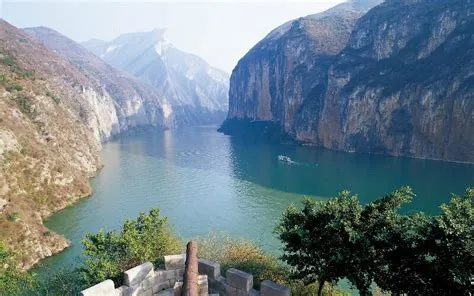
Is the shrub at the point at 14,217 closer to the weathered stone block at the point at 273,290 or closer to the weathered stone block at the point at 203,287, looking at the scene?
the weathered stone block at the point at 203,287

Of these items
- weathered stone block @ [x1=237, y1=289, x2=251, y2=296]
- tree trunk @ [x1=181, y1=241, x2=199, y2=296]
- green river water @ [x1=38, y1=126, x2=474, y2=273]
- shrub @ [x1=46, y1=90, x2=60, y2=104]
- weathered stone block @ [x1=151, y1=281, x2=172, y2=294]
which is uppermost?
shrub @ [x1=46, y1=90, x2=60, y2=104]

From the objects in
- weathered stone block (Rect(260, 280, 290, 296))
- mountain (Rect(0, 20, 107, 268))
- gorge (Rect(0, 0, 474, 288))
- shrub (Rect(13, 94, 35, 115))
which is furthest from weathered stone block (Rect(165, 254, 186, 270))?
shrub (Rect(13, 94, 35, 115))

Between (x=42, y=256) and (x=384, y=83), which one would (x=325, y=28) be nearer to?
(x=384, y=83)

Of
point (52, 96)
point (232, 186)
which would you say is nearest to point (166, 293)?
point (232, 186)

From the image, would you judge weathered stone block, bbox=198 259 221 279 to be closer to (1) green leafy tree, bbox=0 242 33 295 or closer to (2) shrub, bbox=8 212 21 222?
(1) green leafy tree, bbox=0 242 33 295

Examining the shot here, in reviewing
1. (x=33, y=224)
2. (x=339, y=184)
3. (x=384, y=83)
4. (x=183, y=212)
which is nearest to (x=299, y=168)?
(x=339, y=184)

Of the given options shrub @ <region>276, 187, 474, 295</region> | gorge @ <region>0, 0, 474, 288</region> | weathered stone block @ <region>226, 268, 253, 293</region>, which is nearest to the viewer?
shrub @ <region>276, 187, 474, 295</region>

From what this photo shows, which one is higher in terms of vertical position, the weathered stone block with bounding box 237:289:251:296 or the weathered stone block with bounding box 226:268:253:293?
the weathered stone block with bounding box 226:268:253:293
